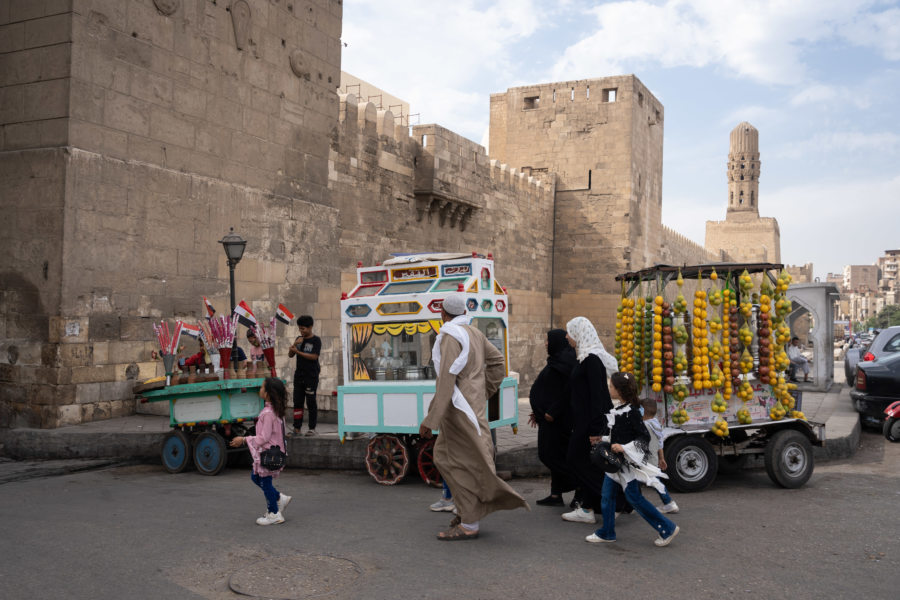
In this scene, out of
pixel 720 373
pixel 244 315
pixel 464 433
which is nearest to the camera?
pixel 464 433

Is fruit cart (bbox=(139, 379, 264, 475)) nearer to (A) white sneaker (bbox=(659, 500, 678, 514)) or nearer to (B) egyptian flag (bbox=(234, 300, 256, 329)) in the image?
(B) egyptian flag (bbox=(234, 300, 256, 329))

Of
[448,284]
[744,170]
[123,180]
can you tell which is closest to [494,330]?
[448,284]

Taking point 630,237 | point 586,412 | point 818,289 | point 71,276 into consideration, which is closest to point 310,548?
point 586,412

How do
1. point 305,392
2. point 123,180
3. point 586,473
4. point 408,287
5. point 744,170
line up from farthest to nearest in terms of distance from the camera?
point 744,170 < point 123,180 < point 305,392 < point 408,287 < point 586,473

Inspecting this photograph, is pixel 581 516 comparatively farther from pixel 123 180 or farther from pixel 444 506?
pixel 123 180

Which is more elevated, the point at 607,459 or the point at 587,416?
the point at 587,416

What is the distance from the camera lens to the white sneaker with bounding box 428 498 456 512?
5.59 metres

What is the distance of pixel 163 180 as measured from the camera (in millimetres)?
9609

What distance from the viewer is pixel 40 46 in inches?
346

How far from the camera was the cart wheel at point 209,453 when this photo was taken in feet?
23.7

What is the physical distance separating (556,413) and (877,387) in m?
6.54

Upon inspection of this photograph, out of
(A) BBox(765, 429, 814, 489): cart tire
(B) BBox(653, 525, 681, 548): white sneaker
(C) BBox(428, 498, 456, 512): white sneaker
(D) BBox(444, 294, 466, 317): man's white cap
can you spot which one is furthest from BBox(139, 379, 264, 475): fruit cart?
(A) BBox(765, 429, 814, 489): cart tire

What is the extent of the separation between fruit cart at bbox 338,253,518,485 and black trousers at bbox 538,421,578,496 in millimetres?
891

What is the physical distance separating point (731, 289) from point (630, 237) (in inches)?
688
